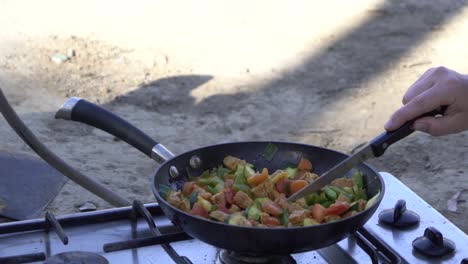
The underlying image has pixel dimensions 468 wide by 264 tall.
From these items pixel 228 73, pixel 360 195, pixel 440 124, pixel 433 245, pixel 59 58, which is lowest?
pixel 228 73

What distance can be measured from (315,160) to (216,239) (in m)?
0.39

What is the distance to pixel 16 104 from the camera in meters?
4.21

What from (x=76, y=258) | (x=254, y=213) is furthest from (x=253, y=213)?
(x=76, y=258)

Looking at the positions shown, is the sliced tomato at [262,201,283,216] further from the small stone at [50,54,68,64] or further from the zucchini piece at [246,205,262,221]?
the small stone at [50,54,68,64]

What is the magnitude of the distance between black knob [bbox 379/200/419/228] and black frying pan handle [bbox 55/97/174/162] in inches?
18.0

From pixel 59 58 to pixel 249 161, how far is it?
3298 mm

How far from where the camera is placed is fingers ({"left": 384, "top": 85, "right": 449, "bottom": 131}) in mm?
1447

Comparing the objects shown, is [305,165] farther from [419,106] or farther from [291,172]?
[419,106]

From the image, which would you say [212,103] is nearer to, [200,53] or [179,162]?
[200,53]

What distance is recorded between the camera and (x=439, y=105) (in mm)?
1472

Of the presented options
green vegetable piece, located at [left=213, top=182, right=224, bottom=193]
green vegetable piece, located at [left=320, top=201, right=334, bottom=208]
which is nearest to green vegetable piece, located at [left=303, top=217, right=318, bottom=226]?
green vegetable piece, located at [left=320, top=201, right=334, bottom=208]

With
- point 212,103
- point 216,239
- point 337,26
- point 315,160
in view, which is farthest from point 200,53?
point 216,239

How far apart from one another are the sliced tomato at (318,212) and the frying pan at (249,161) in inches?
2.7

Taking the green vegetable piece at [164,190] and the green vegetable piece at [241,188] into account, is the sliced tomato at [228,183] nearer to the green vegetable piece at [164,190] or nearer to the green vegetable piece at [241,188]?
the green vegetable piece at [241,188]
